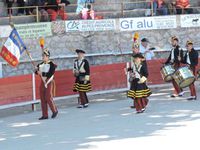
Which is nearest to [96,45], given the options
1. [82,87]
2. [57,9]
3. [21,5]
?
[57,9]

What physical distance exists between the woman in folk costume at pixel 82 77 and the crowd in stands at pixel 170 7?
23.2 feet

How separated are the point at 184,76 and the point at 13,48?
4326 mm

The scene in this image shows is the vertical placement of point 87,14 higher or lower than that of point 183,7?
lower

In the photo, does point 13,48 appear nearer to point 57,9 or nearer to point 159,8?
point 57,9

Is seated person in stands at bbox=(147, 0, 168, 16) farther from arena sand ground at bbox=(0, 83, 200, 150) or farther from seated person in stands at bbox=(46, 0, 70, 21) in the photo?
arena sand ground at bbox=(0, 83, 200, 150)

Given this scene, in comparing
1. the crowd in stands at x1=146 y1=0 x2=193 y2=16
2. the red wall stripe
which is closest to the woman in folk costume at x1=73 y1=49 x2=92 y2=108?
the red wall stripe

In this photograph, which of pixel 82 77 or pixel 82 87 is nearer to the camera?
pixel 82 77

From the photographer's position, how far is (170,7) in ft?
70.5

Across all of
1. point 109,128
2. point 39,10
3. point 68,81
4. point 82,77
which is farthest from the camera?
point 39,10

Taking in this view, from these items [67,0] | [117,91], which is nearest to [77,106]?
[117,91]

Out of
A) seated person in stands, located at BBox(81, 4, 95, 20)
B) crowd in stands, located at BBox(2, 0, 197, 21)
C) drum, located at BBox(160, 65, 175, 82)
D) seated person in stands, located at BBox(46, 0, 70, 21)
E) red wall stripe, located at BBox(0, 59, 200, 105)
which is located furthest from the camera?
seated person in stands, located at BBox(81, 4, 95, 20)

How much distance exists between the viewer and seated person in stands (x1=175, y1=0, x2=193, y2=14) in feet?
70.3

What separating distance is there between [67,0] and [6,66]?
169 inches

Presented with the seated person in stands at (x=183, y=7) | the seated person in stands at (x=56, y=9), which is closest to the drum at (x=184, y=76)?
the seated person in stands at (x=56, y=9)
